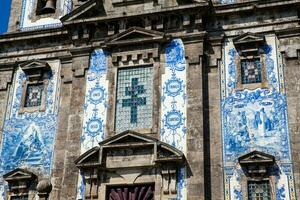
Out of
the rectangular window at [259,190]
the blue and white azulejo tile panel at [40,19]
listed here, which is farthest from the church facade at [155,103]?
the blue and white azulejo tile panel at [40,19]

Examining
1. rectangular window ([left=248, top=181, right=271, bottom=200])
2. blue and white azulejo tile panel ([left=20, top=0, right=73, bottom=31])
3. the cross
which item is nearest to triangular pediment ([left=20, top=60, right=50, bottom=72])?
blue and white azulejo tile panel ([left=20, top=0, right=73, bottom=31])

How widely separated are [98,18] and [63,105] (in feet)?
10.7

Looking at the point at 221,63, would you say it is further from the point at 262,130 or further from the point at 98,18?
the point at 98,18

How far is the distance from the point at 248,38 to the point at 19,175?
342 inches

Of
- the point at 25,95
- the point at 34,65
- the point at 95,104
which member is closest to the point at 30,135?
the point at 25,95

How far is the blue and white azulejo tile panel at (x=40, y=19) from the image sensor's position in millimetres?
21594

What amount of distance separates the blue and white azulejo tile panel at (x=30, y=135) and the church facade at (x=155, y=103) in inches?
1.6

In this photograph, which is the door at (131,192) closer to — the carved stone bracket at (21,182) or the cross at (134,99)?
the cross at (134,99)

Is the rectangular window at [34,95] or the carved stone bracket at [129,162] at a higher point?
the rectangular window at [34,95]

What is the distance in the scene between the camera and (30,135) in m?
19.5

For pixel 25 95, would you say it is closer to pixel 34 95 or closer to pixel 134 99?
pixel 34 95

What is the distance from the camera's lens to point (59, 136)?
1911 cm

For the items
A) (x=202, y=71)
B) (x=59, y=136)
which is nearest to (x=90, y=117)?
(x=59, y=136)

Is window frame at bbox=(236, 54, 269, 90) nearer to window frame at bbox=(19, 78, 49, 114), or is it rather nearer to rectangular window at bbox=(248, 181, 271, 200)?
rectangular window at bbox=(248, 181, 271, 200)
